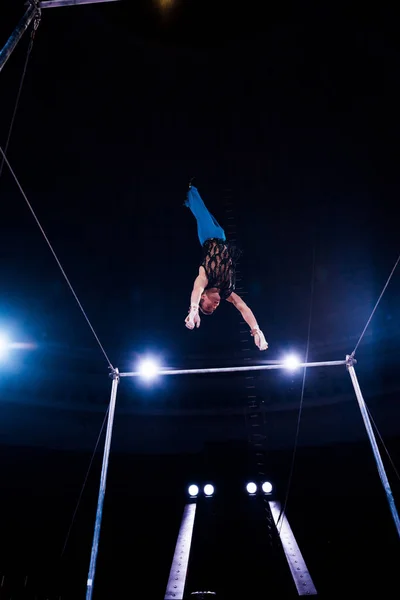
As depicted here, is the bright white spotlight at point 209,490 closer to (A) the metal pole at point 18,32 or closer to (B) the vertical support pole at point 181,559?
(B) the vertical support pole at point 181,559

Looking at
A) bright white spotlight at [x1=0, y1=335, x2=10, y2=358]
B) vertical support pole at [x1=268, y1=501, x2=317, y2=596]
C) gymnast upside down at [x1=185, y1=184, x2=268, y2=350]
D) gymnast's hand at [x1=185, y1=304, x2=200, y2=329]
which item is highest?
bright white spotlight at [x1=0, y1=335, x2=10, y2=358]

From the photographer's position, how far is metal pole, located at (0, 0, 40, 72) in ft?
7.33

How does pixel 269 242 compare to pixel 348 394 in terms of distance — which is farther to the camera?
pixel 348 394

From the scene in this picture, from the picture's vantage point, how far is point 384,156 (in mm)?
6270

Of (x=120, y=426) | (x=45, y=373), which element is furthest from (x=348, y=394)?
(x=45, y=373)

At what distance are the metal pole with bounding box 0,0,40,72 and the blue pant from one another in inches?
106

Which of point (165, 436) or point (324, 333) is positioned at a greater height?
point (324, 333)

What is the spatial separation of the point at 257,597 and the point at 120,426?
26.1ft

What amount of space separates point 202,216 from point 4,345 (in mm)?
7816

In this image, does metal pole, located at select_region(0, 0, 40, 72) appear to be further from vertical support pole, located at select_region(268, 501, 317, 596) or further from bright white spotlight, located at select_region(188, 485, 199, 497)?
bright white spotlight, located at select_region(188, 485, 199, 497)

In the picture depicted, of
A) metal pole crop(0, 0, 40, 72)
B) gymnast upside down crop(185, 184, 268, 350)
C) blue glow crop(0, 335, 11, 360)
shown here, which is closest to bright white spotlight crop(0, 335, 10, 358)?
blue glow crop(0, 335, 11, 360)

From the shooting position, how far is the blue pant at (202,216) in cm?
511

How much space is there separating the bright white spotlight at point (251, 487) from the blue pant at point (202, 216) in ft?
26.4

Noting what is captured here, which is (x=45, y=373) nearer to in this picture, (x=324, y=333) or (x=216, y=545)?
(x=216, y=545)
